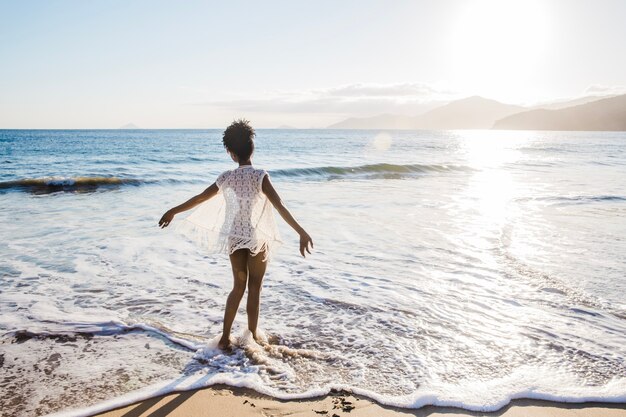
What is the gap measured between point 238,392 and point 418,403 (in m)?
1.41

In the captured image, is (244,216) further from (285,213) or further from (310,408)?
(310,408)

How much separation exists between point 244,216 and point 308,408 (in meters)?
1.76

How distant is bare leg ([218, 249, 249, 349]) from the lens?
13.1ft

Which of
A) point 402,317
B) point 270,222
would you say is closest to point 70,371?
point 270,222

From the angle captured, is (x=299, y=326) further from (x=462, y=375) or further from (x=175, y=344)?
(x=462, y=375)

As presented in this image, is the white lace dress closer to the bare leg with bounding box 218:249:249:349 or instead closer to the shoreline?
the bare leg with bounding box 218:249:249:349

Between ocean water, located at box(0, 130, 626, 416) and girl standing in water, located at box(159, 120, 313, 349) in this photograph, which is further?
girl standing in water, located at box(159, 120, 313, 349)

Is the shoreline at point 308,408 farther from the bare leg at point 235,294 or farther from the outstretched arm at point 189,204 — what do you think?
the outstretched arm at point 189,204

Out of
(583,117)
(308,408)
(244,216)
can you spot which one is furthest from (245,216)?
(583,117)

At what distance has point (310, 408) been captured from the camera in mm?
3104

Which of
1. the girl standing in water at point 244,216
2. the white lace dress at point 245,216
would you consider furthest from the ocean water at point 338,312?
the white lace dress at point 245,216

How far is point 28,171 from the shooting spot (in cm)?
2184

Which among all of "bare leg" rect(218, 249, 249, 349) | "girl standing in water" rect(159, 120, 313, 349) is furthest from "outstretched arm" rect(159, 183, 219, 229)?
"bare leg" rect(218, 249, 249, 349)

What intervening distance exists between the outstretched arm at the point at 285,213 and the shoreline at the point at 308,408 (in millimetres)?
1236
